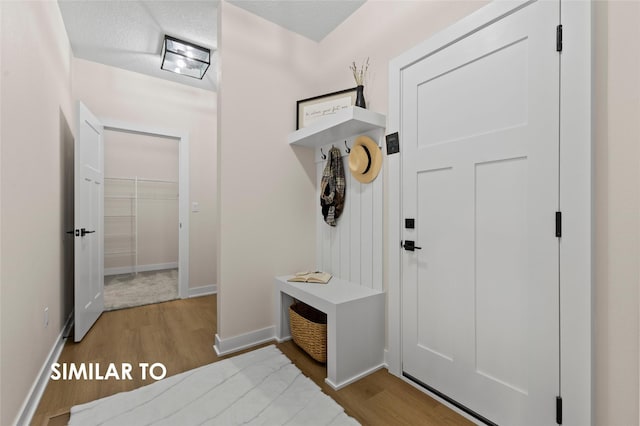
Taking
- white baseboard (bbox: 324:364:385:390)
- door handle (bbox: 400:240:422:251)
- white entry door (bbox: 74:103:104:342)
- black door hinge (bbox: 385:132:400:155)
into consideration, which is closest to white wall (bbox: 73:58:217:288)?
white entry door (bbox: 74:103:104:342)

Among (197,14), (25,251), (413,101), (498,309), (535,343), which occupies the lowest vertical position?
(535,343)

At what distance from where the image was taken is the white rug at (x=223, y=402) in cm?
143

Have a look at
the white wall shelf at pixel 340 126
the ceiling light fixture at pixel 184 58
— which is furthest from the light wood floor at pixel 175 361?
the ceiling light fixture at pixel 184 58

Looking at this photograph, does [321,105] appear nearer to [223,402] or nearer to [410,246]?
[410,246]

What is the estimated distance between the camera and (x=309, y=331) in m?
2.01

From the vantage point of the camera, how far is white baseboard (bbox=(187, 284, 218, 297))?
350cm

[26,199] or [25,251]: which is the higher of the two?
[26,199]

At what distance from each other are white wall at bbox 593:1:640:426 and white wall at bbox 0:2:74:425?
2485 mm

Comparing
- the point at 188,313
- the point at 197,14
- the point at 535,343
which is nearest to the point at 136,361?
the point at 188,313

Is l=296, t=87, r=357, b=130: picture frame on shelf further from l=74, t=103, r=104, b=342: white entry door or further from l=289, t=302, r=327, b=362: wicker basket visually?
l=74, t=103, r=104, b=342: white entry door

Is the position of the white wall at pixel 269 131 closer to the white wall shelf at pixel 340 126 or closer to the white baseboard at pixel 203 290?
the white wall shelf at pixel 340 126

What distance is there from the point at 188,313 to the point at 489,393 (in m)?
2.73

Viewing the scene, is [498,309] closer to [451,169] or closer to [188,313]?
[451,169]

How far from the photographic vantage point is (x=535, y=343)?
4.03 ft
